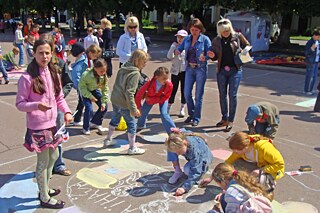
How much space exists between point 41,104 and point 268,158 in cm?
223

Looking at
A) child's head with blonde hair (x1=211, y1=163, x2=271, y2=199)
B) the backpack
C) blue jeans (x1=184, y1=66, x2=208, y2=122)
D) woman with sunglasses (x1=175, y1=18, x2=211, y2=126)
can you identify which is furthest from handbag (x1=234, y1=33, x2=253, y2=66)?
the backpack

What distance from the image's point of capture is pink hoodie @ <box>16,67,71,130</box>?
337cm

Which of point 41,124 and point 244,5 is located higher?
point 244,5

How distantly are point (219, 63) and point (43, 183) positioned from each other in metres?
3.55

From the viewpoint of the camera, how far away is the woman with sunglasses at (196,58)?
248 inches

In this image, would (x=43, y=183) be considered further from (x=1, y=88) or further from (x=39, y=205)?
(x=1, y=88)

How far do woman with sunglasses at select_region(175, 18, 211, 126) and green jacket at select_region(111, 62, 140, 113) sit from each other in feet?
5.28

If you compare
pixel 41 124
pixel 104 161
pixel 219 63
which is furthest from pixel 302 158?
pixel 41 124

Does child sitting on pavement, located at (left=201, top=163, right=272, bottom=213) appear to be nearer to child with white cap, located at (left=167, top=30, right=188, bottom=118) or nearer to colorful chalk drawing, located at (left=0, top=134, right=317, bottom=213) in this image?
colorful chalk drawing, located at (left=0, top=134, right=317, bottom=213)

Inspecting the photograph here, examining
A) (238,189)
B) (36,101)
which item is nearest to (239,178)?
(238,189)

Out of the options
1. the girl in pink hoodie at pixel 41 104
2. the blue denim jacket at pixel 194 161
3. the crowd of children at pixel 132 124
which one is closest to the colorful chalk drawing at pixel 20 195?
the crowd of children at pixel 132 124

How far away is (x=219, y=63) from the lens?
20.4 ft

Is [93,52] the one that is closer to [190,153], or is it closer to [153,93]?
[153,93]

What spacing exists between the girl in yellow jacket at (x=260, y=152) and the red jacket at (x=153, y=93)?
1.98 m
